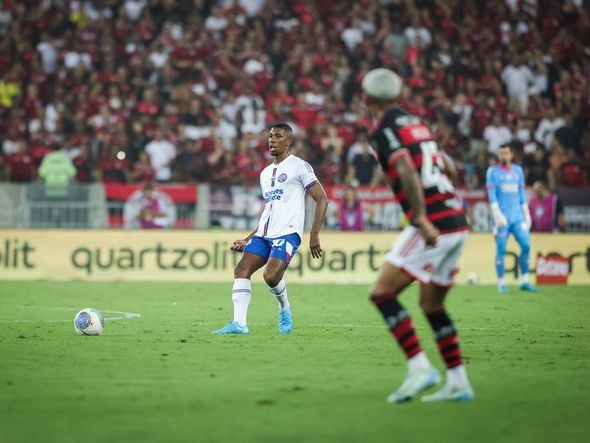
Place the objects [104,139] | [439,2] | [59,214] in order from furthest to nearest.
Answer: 1. [439,2]
2. [104,139]
3. [59,214]

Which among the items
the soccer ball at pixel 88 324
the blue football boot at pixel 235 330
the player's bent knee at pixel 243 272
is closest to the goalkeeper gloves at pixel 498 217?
the player's bent knee at pixel 243 272

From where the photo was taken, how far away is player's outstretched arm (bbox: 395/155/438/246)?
289 inches

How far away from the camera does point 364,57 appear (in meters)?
30.2

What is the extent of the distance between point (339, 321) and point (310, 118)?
14.5 m

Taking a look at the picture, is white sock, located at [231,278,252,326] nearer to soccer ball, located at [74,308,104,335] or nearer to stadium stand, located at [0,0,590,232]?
soccer ball, located at [74,308,104,335]

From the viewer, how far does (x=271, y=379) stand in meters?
8.54

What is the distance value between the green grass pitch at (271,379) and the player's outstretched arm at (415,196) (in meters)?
1.21

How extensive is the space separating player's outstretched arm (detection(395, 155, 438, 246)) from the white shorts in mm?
202

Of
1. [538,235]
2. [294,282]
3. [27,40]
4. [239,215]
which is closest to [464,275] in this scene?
[538,235]

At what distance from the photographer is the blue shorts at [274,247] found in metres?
12.3

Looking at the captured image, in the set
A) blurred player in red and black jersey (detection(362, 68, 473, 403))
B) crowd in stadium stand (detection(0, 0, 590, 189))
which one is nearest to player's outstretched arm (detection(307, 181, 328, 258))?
blurred player in red and black jersey (detection(362, 68, 473, 403))

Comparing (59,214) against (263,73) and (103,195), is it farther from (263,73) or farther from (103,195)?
(263,73)

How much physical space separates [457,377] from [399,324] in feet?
1.83

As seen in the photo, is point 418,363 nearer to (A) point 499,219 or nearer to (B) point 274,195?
(B) point 274,195
